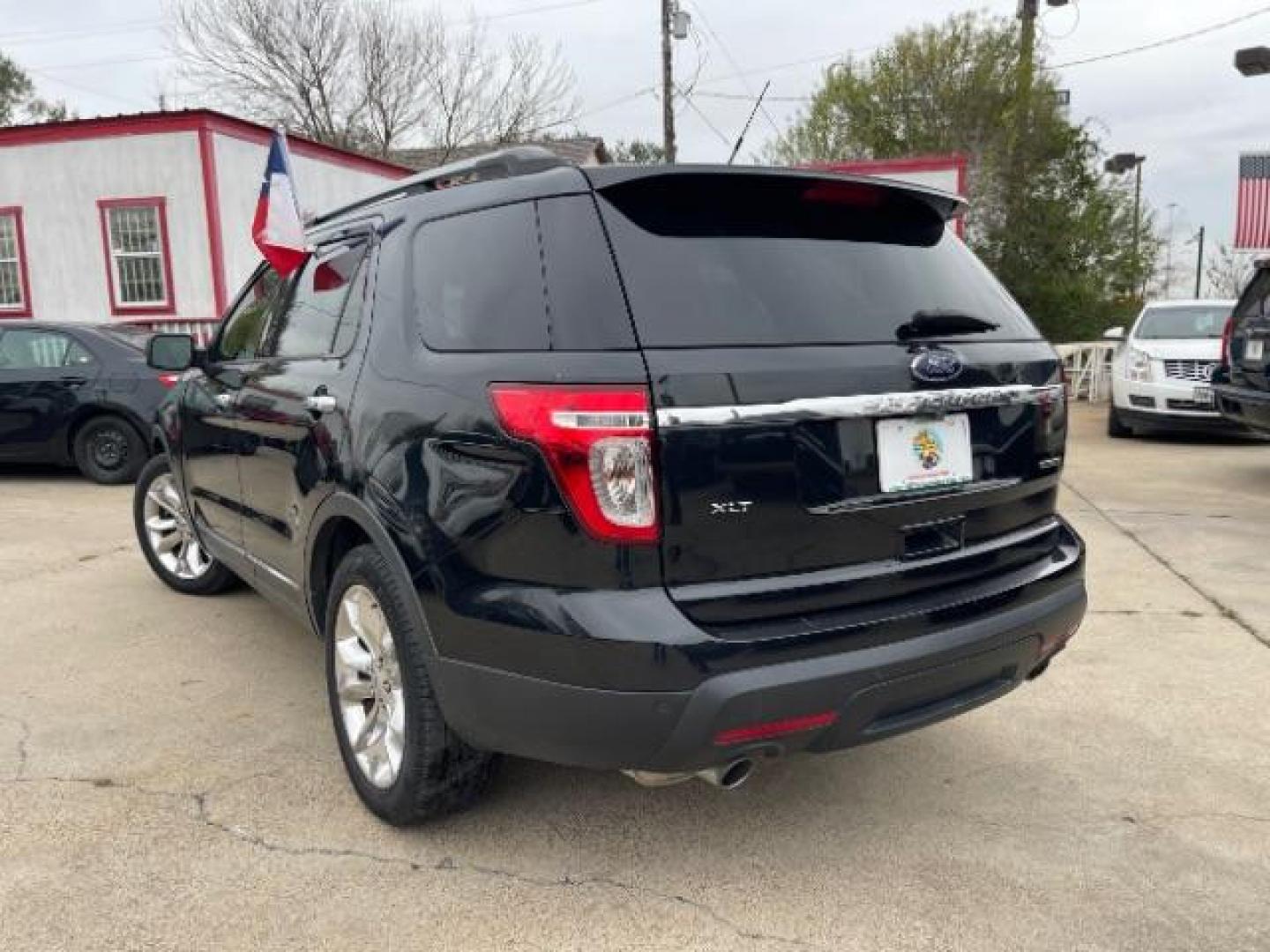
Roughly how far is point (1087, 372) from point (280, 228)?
15.3 metres

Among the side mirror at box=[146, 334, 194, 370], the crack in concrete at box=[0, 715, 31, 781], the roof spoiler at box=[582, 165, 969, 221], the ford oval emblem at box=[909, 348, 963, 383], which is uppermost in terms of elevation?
the roof spoiler at box=[582, 165, 969, 221]

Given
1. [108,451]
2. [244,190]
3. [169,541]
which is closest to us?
[169,541]

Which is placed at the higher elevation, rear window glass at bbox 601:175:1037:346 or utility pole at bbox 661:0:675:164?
utility pole at bbox 661:0:675:164

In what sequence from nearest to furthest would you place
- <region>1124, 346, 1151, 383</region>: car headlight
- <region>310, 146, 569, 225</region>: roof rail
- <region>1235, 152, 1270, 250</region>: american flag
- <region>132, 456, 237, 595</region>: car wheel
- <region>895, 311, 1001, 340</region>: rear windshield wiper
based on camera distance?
<region>895, 311, 1001, 340</region>: rear windshield wiper
<region>310, 146, 569, 225</region>: roof rail
<region>132, 456, 237, 595</region>: car wheel
<region>1124, 346, 1151, 383</region>: car headlight
<region>1235, 152, 1270, 250</region>: american flag

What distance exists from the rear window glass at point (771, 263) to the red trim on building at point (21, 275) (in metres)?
16.5

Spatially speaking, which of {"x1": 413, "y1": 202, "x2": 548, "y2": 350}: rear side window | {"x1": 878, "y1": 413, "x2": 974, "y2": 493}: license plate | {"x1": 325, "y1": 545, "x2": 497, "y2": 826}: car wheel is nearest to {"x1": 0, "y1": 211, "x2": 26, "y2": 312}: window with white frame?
{"x1": 325, "y1": 545, "x2": 497, "y2": 826}: car wheel

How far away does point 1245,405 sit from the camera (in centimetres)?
746

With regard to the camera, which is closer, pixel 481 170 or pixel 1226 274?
pixel 481 170

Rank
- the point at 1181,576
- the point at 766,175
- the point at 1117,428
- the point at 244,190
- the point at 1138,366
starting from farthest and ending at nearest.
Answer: the point at 244,190 → the point at 1117,428 → the point at 1138,366 → the point at 1181,576 → the point at 766,175

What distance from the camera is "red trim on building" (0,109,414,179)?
14.2 m

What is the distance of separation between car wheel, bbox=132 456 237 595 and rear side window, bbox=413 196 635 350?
2853 millimetres

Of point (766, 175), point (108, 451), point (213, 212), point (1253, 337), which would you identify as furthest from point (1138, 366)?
point (213, 212)

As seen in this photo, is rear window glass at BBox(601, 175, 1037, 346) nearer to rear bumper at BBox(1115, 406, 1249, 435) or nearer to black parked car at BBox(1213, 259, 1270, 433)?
black parked car at BBox(1213, 259, 1270, 433)

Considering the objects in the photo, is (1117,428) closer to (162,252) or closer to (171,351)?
(171,351)
